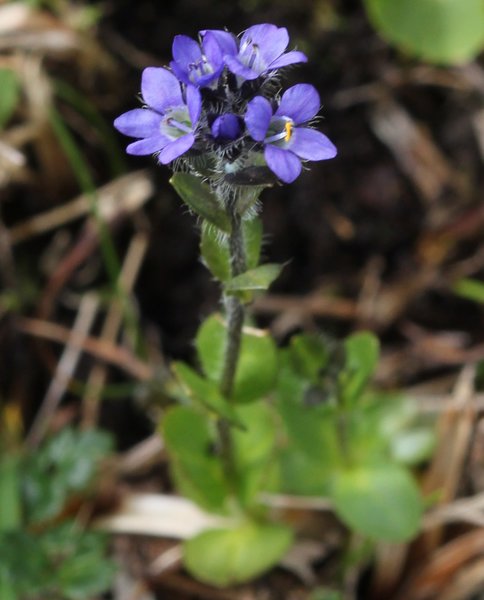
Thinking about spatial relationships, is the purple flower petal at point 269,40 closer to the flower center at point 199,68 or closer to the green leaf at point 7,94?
the flower center at point 199,68

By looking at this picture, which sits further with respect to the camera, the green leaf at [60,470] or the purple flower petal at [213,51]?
the green leaf at [60,470]

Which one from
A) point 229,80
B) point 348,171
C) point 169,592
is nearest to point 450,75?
point 348,171

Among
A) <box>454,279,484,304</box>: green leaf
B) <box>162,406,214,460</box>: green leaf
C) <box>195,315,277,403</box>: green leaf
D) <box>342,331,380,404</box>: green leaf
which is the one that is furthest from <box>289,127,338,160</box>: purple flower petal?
<box>454,279,484,304</box>: green leaf

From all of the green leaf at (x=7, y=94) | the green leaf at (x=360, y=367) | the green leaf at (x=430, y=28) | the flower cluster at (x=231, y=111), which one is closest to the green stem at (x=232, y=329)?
the flower cluster at (x=231, y=111)

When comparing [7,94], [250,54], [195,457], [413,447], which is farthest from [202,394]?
[7,94]

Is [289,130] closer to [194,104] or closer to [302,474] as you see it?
[194,104]

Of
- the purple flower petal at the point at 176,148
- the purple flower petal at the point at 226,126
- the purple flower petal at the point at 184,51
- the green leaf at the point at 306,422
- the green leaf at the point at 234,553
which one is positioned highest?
the purple flower petal at the point at 184,51

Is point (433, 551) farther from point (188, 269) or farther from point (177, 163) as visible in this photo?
point (177, 163)
